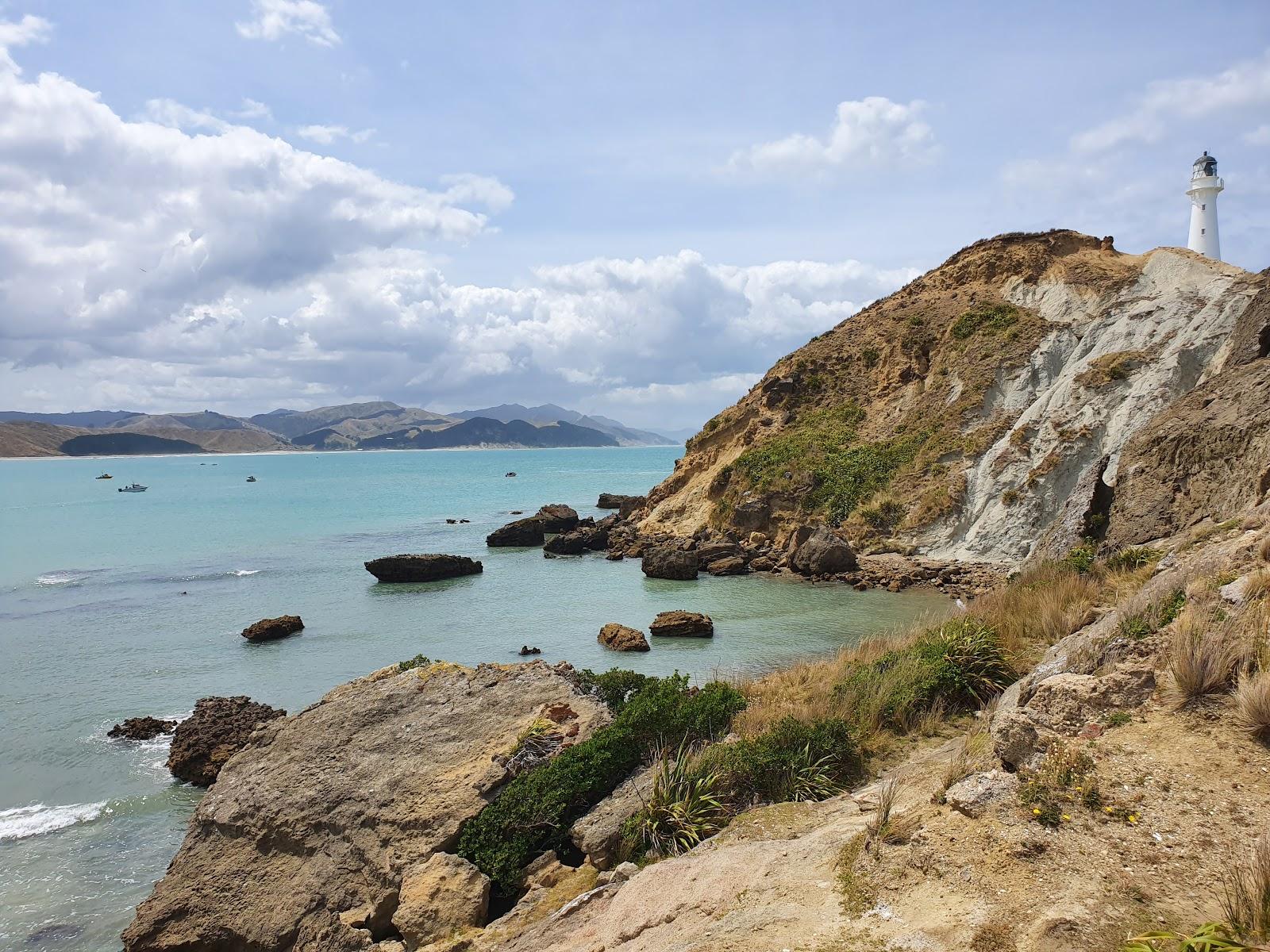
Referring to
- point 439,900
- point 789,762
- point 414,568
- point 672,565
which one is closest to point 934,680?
point 789,762

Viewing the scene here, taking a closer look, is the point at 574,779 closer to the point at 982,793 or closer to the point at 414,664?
the point at 982,793

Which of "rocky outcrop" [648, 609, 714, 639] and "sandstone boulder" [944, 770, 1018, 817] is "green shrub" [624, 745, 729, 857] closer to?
"sandstone boulder" [944, 770, 1018, 817]

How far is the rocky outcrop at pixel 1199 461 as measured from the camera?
15.8 metres

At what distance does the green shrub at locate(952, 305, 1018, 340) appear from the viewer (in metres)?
40.6

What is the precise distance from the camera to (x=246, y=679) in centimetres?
2027

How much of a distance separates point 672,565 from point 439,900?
82.4ft

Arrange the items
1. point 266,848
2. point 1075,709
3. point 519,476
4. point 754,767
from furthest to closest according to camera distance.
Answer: point 519,476 < point 266,848 < point 754,767 < point 1075,709

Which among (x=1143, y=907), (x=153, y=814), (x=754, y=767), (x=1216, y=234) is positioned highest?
(x=1216, y=234)

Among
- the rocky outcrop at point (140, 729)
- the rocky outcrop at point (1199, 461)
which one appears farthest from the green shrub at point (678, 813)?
the rocky outcrop at point (140, 729)

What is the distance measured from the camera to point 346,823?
9.39m

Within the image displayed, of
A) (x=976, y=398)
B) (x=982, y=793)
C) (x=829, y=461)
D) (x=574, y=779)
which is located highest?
(x=976, y=398)

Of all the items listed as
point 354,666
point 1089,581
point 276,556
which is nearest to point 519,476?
point 276,556

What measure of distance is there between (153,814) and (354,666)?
7970 millimetres

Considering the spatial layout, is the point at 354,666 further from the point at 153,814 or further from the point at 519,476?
the point at 519,476
